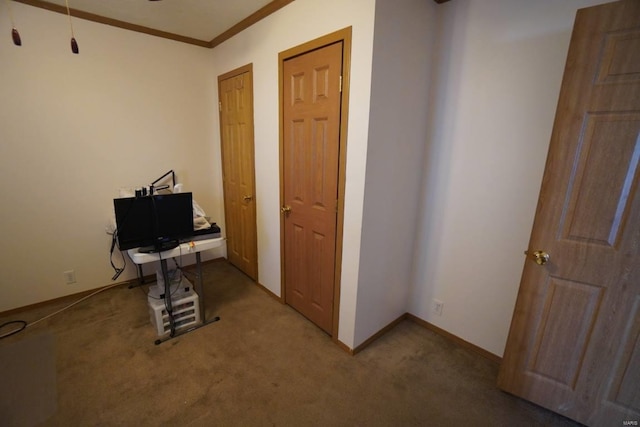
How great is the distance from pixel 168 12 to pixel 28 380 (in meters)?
2.91

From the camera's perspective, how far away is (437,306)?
223 centimetres

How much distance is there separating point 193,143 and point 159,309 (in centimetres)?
191


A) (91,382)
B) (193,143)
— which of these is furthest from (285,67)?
(91,382)

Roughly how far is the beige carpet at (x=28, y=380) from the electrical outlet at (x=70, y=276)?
0.60m

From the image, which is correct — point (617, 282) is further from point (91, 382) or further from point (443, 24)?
point (91, 382)

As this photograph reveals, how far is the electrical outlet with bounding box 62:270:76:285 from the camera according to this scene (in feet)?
8.46

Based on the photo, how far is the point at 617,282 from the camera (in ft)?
4.22

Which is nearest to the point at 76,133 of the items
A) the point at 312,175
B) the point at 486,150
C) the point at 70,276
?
the point at 70,276

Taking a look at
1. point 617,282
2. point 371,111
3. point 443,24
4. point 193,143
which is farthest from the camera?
point 193,143

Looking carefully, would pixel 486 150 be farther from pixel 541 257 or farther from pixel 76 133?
pixel 76 133

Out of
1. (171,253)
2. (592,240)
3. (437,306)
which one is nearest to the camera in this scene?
(592,240)

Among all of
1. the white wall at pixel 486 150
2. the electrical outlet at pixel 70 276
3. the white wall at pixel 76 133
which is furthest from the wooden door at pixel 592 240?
the electrical outlet at pixel 70 276

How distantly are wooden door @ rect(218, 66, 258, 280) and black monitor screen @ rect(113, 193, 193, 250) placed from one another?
878 mm

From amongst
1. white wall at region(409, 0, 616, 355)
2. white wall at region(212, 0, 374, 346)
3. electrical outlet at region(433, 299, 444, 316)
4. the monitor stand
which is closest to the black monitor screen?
the monitor stand
